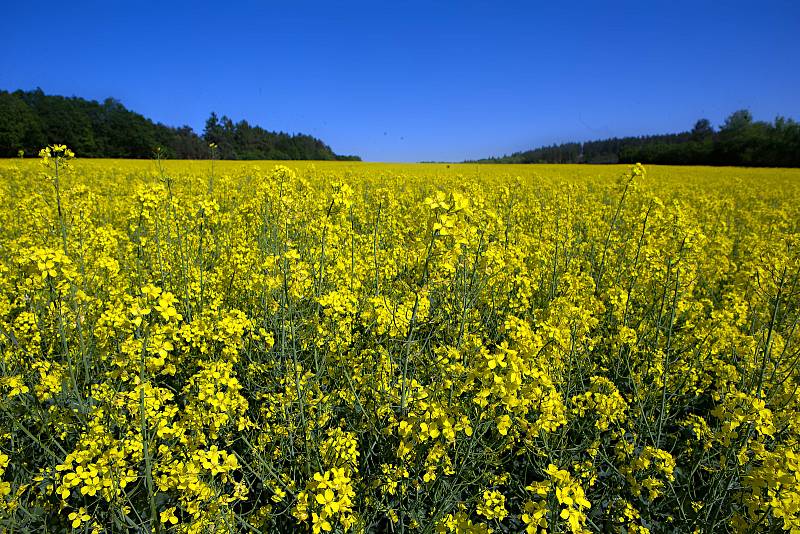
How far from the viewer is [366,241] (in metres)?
5.68

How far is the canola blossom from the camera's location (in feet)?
6.38

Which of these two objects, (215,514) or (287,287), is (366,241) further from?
(215,514)

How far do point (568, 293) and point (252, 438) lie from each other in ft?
9.80

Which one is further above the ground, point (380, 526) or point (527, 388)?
point (527, 388)

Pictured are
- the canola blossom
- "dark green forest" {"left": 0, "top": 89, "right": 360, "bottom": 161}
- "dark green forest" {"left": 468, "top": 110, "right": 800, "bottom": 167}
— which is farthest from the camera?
"dark green forest" {"left": 468, "top": 110, "right": 800, "bottom": 167}

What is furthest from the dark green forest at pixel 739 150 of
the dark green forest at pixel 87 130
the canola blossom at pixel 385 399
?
the dark green forest at pixel 87 130

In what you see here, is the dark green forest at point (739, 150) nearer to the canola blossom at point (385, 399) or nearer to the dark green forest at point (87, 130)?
the canola blossom at point (385, 399)

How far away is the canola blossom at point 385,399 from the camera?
1943mm

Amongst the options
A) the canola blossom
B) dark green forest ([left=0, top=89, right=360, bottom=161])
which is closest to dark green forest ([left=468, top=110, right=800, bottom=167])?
the canola blossom

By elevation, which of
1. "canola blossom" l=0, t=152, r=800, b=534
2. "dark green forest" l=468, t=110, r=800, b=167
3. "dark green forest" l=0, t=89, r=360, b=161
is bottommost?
"canola blossom" l=0, t=152, r=800, b=534

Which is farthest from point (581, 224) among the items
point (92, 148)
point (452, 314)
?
point (92, 148)

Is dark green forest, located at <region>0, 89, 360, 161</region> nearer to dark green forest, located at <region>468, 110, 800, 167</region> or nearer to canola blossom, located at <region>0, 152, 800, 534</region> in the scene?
canola blossom, located at <region>0, 152, 800, 534</region>

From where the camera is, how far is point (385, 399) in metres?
2.53

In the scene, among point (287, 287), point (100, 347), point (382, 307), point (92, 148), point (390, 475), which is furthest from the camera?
point (92, 148)
